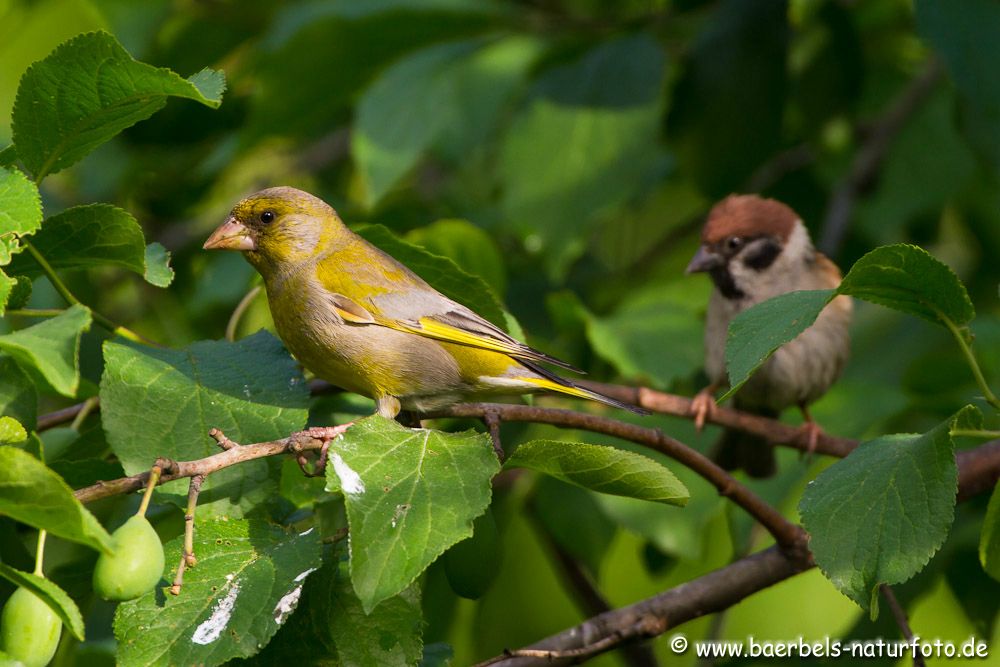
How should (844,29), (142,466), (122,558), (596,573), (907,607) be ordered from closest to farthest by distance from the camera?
(122,558), (142,466), (907,607), (596,573), (844,29)

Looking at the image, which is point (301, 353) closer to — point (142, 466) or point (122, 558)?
point (142, 466)

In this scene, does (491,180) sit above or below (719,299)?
above

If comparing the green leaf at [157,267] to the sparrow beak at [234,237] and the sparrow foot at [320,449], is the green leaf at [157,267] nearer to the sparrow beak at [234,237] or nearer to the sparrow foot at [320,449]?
the sparrow foot at [320,449]

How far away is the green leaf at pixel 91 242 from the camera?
8.32 feet

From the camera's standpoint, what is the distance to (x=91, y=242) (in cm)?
259

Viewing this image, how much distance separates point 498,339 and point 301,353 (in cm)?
57

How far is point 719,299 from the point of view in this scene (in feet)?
17.0

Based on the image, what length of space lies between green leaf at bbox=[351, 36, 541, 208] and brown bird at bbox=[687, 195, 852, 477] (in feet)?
3.67

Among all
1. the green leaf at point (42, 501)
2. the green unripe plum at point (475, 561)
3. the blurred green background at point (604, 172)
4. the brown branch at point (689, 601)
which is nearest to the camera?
the green leaf at point (42, 501)

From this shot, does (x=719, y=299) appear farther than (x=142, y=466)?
Yes

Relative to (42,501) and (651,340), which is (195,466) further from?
(651,340)

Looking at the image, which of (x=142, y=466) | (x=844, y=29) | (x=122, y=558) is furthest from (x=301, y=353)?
(x=844, y=29)

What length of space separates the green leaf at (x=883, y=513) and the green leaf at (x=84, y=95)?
4.88ft

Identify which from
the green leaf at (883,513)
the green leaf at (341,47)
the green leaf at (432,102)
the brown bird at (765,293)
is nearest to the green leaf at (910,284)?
the green leaf at (883,513)
